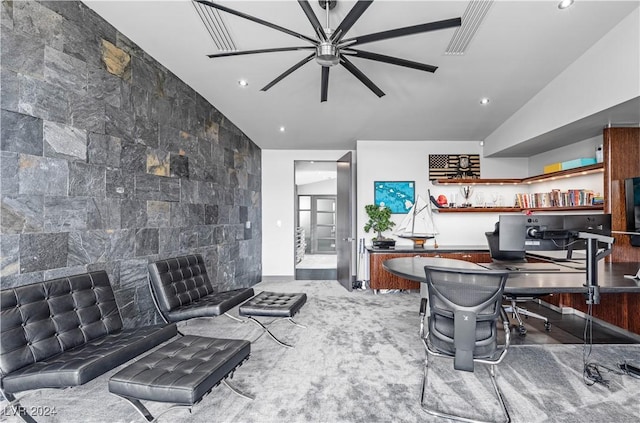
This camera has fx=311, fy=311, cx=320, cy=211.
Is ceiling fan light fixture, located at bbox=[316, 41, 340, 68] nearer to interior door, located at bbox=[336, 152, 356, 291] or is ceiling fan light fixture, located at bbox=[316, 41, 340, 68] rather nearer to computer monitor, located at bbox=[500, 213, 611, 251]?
computer monitor, located at bbox=[500, 213, 611, 251]

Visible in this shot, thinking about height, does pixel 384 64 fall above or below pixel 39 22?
above

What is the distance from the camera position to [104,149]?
8.25 feet

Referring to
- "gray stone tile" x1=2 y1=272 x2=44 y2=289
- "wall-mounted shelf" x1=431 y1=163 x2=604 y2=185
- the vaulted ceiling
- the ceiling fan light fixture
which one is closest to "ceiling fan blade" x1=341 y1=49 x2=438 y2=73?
the ceiling fan light fixture

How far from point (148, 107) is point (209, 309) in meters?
2.03

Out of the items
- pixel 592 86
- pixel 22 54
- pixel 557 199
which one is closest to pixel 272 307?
pixel 22 54

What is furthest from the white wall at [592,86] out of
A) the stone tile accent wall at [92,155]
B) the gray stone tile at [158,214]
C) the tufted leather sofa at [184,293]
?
the gray stone tile at [158,214]

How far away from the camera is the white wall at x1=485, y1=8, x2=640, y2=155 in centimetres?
279

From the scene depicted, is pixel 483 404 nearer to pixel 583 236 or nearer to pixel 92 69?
pixel 583 236

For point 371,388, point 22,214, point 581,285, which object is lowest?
point 371,388

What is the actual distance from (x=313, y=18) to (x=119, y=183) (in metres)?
2.06

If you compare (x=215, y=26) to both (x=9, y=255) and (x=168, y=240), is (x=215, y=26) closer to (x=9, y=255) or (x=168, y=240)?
(x=168, y=240)

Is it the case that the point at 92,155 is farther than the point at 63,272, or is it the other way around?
the point at 92,155

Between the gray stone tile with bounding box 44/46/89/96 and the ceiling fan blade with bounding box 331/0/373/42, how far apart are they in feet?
6.18

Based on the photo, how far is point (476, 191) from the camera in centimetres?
561
